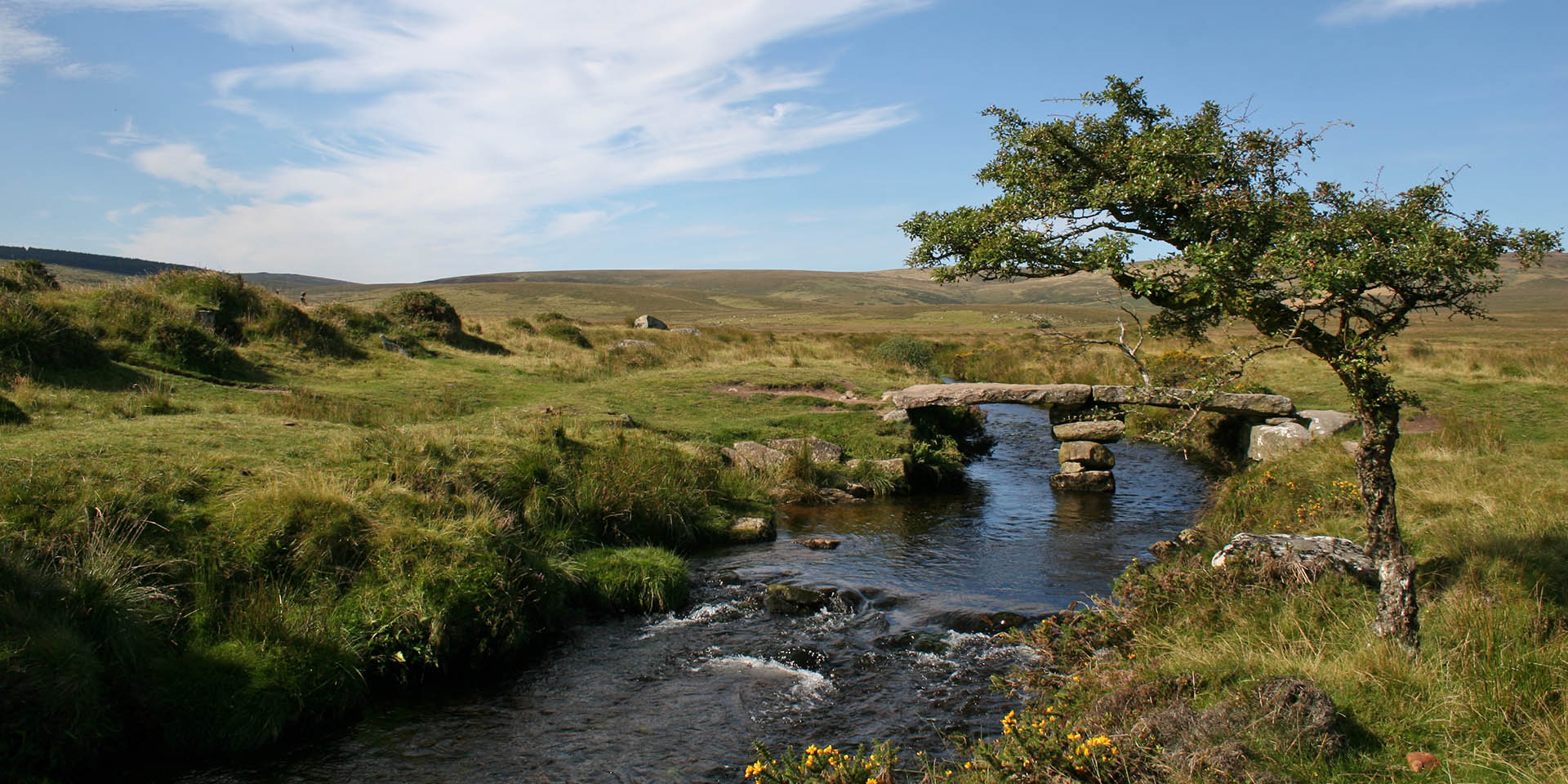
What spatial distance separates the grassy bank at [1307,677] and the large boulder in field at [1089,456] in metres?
8.61

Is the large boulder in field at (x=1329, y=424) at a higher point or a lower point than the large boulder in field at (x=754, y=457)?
higher

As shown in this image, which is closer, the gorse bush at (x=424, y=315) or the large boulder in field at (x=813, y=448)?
the large boulder in field at (x=813, y=448)

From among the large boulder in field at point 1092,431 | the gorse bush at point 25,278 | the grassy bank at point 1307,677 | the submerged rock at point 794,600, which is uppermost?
the gorse bush at point 25,278

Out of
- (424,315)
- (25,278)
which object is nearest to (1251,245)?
(25,278)

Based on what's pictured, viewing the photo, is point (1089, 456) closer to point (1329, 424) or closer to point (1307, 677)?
point (1329, 424)

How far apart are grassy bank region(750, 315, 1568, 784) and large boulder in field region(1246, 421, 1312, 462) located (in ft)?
20.4

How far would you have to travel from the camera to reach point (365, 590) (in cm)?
953

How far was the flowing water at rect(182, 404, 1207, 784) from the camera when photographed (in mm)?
7695

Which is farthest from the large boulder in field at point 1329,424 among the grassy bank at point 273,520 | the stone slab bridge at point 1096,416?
the grassy bank at point 273,520

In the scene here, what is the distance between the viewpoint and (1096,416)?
2066 centimetres

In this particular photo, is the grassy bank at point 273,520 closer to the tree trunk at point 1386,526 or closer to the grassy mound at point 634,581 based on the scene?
the grassy mound at point 634,581

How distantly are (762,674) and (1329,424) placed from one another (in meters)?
15.9

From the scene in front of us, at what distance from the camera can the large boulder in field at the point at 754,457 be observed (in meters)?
18.7

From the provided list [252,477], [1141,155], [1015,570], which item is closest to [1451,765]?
[1141,155]
